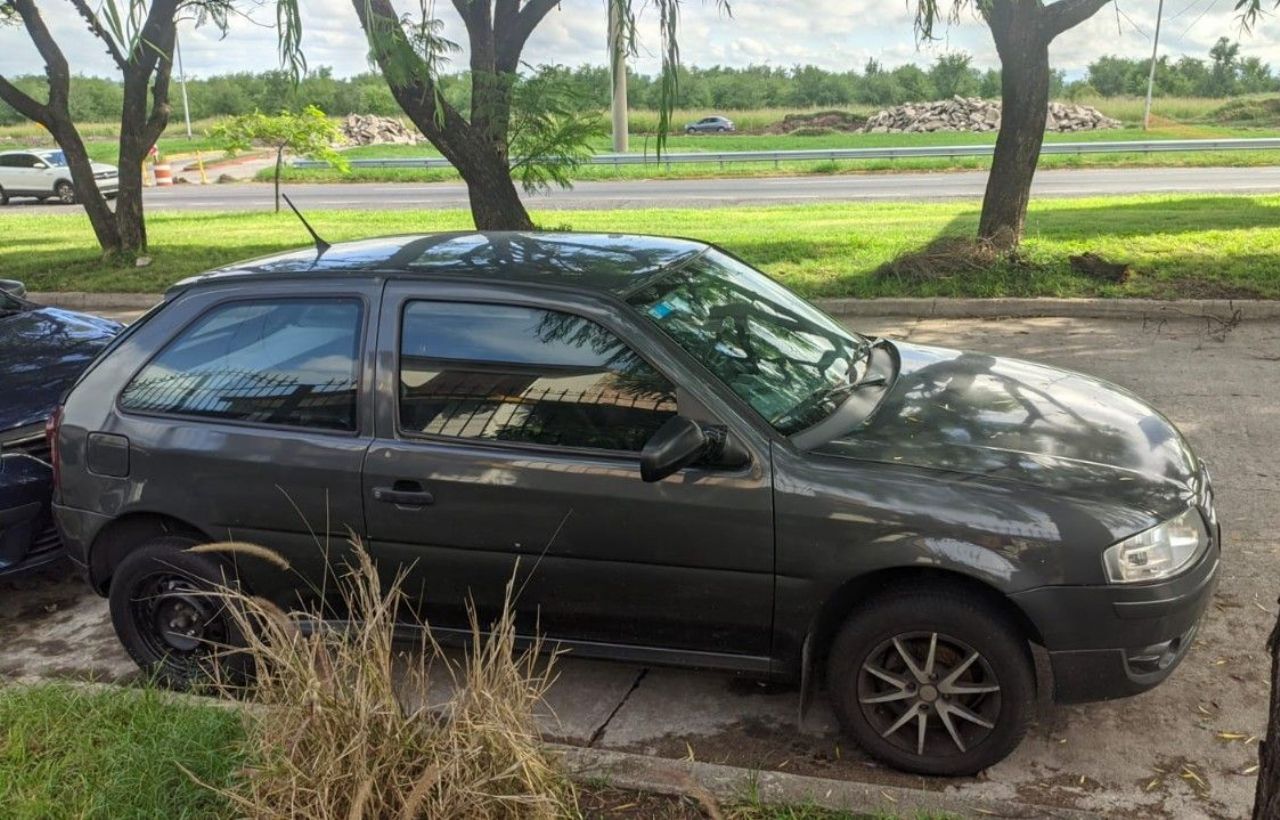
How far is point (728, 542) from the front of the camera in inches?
131

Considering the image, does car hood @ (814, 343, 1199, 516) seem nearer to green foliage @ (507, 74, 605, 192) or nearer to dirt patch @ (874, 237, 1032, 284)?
dirt patch @ (874, 237, 1032, 284)

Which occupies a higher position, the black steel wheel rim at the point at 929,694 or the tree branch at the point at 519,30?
the tree branch at the point at 519,30

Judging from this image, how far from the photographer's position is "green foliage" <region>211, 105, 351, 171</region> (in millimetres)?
22078

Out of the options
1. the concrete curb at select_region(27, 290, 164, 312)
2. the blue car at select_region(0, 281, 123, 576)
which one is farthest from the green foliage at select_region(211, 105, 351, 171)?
the blue car at select_region(0, 281, 123, 576)

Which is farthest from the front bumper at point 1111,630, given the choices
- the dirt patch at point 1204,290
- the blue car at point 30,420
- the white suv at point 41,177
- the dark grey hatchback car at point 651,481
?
the white suv at point 41,177

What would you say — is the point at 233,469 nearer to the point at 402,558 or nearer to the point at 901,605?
the point at 402,558

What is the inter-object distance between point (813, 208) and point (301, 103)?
Result: 16.7 m

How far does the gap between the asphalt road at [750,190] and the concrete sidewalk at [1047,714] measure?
55.3 ft

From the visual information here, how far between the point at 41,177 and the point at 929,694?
1321 inches

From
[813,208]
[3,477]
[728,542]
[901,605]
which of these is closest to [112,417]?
[3,477]

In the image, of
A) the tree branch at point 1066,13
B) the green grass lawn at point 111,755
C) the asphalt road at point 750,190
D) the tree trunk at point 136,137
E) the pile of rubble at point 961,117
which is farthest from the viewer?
the pile of rubble at point 961,117

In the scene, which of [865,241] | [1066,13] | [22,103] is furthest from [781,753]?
[22,103]

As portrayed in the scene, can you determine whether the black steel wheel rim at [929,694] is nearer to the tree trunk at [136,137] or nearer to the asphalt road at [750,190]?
the tree trunk at [136,137]

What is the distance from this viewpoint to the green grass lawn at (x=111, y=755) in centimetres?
306
